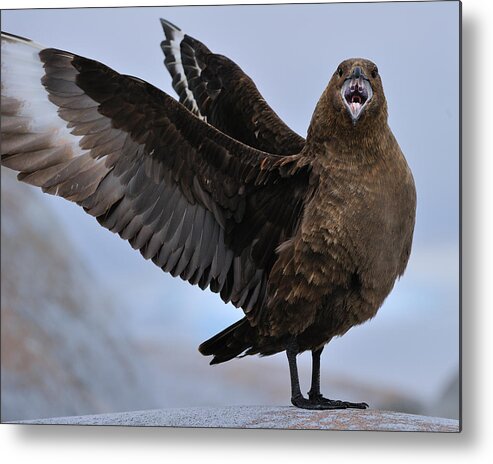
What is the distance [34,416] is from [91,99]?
1172 mm

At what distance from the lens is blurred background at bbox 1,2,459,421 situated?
3648mm

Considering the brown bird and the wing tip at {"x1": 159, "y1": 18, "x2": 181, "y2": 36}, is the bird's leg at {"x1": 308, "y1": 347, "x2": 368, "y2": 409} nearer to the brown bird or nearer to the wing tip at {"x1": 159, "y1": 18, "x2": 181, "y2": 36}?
the brown bird

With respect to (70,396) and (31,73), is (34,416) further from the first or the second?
(31,73)

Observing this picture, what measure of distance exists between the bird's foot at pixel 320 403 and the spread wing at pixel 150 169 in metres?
0.32

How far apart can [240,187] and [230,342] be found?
1.77 ft

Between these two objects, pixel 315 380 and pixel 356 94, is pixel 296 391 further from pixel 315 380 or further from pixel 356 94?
pixel 356 94

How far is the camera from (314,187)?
3.60m

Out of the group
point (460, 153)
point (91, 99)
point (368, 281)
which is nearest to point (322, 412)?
point (368, 281)

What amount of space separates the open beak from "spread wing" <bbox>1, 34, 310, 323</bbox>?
241 millimetres

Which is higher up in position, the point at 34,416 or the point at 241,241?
the point at 241,241

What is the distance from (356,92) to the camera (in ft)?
11.6

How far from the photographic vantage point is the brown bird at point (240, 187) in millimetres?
3529

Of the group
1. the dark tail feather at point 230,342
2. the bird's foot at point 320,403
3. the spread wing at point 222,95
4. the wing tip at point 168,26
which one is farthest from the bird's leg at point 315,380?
the wing tip at point 168,26

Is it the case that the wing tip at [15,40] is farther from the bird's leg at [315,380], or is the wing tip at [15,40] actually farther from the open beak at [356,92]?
the bird's leg at [315,380]
